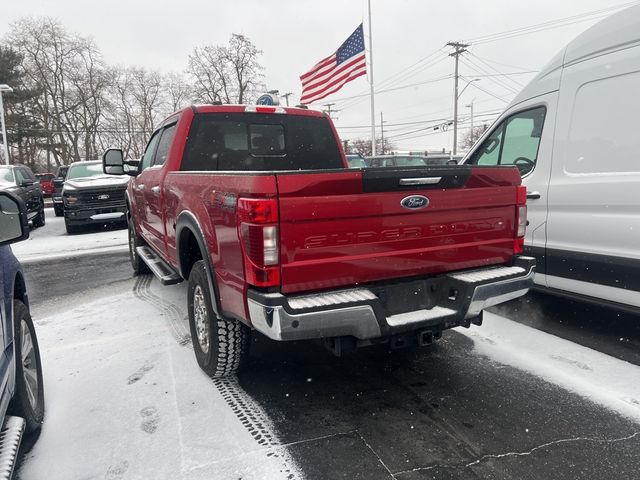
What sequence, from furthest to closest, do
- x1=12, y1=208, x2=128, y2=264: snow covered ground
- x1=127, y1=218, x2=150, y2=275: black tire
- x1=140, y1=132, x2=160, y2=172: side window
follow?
x1=12, y1=208, x2=128, y2=264: snow covered ground < x1=127, y1=218, x2=150, y2=275: black tire < x1=140, y1=132, x2=160, y2=172: side window

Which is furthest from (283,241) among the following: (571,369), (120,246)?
(120,246)

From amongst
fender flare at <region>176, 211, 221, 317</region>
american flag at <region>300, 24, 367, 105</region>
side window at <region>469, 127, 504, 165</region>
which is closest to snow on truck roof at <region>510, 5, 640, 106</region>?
side window at <region>469, 127, 504, 165</region>

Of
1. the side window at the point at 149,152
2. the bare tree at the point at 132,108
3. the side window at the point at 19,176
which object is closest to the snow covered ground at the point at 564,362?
the side window at the point at 149,152

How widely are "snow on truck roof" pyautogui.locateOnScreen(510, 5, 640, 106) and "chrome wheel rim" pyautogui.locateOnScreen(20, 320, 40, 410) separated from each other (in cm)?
455

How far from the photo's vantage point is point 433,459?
2.45 m

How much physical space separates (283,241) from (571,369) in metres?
2.54

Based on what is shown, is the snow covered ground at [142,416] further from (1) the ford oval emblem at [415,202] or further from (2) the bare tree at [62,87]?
(2) the bare tree at [62,87]

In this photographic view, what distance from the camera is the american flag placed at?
16.2m

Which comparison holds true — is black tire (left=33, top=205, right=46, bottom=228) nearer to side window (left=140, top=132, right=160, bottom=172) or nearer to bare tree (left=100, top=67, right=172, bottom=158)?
side window (left=140, top=132, right=160, bottom=172)

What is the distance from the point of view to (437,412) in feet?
9.55

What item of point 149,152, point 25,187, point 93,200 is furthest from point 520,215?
point 25,187

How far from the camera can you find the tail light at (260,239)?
238 cm

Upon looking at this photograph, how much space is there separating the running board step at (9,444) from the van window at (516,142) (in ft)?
14.5

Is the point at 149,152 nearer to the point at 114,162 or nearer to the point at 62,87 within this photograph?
the point at 114,162
